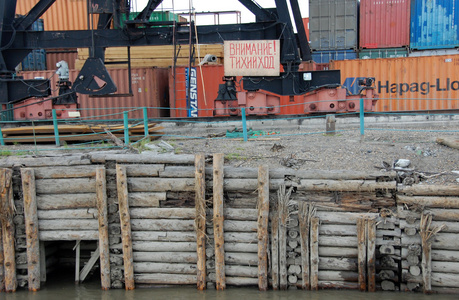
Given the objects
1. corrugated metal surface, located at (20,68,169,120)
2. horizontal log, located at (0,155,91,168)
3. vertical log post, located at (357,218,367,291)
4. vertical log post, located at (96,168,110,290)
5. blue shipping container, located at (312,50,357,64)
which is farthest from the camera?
blue shipping container, located at (312,50,357,64)

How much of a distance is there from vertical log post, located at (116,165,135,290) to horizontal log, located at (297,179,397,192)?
295cm

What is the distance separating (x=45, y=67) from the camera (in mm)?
24016

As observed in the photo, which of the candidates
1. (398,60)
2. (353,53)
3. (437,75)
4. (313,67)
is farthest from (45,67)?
(437,75)

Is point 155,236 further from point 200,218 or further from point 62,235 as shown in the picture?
point 62,235

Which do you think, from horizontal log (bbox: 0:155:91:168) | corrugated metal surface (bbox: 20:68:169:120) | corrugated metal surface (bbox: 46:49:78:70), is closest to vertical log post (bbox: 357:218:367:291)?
horizontal log (bbox: 0:155:91:168)

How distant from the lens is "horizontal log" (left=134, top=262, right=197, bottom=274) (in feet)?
26.5

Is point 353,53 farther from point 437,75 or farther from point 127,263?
point 127,263

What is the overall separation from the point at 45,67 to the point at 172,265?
19084 millimetres

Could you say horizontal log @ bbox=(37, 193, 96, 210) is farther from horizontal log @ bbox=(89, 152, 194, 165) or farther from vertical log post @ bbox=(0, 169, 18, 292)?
horizontal log @ bbox=(89, 152, 194, 165)

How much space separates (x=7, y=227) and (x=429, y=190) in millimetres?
7125

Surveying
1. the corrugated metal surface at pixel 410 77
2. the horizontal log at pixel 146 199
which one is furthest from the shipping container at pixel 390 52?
the horizontal log at pixel 146 199

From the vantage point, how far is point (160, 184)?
808 centimetres

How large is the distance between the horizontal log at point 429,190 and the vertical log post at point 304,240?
1555 mm

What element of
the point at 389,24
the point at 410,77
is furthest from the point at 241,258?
the point at 389,24
